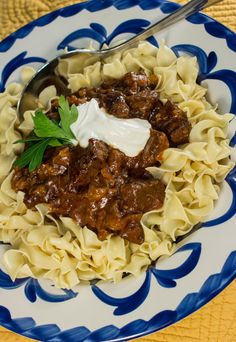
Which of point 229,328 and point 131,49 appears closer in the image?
point 229,328

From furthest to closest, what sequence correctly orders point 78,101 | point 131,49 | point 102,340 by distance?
point 131,49 → point 78,101 → point 102,340

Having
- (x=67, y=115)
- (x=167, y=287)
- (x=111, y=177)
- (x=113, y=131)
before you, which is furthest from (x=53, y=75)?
(x=167, y=287)

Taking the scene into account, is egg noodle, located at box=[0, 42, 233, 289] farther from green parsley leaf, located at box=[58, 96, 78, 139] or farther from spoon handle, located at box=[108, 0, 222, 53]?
green parsley leaf, located at box=[58, 96, 78, 139]

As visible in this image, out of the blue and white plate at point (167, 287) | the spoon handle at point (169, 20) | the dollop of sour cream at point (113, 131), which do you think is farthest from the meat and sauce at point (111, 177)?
the spoon handle at point (169, 20)

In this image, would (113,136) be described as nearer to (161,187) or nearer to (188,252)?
(161,187)

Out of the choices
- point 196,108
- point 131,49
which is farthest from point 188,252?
point 131,49

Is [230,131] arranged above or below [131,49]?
below

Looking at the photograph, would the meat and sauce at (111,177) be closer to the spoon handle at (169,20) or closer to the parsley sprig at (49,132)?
the parsley sprig at (49,132)

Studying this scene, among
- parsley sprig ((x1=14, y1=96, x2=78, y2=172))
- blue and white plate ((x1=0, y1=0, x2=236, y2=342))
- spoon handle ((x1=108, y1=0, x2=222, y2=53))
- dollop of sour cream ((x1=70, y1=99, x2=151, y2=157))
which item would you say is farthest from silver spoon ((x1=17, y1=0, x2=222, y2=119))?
dollop of sour cream ((x1=70, y1=99, x2=151, y2=157))
